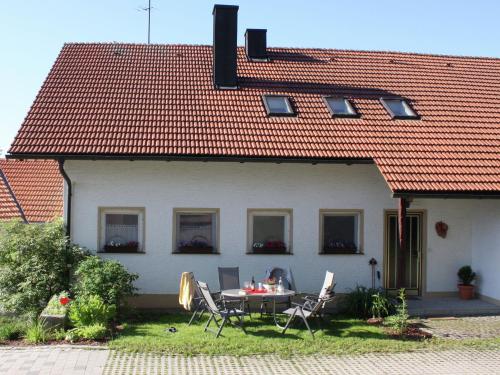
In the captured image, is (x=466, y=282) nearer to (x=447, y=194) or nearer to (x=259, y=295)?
(x=447, y=194)

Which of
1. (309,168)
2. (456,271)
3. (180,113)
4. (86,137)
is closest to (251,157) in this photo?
(309,168)

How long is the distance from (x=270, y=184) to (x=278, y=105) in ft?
9.05

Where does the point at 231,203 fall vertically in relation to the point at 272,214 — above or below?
above

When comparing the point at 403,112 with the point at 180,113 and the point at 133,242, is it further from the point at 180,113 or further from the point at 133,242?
the point at 133,242

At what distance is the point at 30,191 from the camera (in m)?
19.8

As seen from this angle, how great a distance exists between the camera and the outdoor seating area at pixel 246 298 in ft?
38.1

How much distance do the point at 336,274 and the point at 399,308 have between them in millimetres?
1852

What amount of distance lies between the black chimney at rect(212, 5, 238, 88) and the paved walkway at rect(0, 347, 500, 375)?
29.2 ft

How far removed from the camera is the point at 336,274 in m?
14.4

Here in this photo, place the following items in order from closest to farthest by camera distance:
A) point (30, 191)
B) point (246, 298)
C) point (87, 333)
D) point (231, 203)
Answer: point (87, 333) → point (246, 298) → point (231, 203) → point (30, 191)

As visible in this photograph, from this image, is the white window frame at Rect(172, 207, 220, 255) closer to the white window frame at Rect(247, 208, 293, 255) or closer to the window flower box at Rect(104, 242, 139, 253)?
the white window frame at Rect(247, 208, 293, 255)

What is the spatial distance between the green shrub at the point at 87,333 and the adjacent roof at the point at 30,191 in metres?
6.43

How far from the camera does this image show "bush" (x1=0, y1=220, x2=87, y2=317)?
12469mm

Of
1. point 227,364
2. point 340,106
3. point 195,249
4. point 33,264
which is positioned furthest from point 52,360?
point 340,106
